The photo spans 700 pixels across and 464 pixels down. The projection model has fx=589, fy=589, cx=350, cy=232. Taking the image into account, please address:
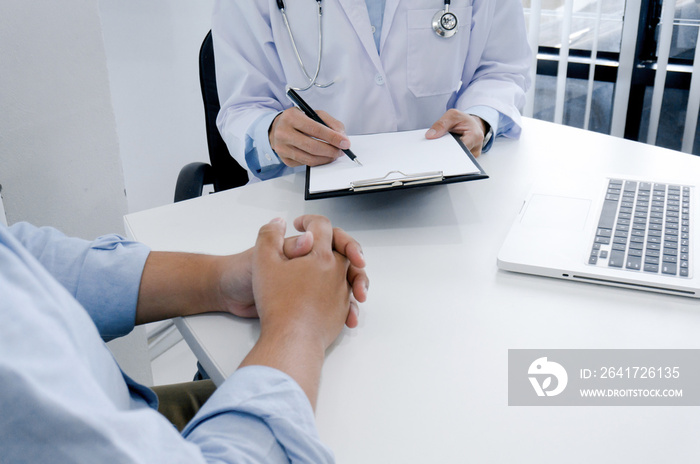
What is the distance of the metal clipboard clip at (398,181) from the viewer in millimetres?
797

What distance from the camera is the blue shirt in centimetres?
35

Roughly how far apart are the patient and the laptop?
0.23 meters

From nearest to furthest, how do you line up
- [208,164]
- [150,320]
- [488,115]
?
[150,320], [488,115], [208,164]

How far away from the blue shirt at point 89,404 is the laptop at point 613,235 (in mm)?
361

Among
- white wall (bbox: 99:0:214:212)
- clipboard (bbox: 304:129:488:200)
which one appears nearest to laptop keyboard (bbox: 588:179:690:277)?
clipboard (bbox: 304:129:488:200)

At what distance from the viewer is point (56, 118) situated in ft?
3.82

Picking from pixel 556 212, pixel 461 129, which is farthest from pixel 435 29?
pixel 556 212

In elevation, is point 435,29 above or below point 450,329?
above

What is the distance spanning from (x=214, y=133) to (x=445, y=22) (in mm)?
604

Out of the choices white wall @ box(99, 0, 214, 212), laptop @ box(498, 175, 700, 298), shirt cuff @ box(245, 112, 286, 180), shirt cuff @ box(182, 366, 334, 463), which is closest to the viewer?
shirt cuff @ box(182, 366, 334, 463)

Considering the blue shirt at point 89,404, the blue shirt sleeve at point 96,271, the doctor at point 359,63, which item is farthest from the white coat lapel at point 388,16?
the blue shirt at point 89,404

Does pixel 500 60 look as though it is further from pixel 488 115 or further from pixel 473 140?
Result: pixel 473 140

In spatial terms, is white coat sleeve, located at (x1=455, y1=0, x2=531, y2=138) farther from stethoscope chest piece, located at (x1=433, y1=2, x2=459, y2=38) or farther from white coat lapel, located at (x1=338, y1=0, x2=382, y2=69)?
white coat lapel, located at (x1=338, y1=0, x2=382, y2=69)

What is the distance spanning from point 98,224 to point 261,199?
54 centimetres
